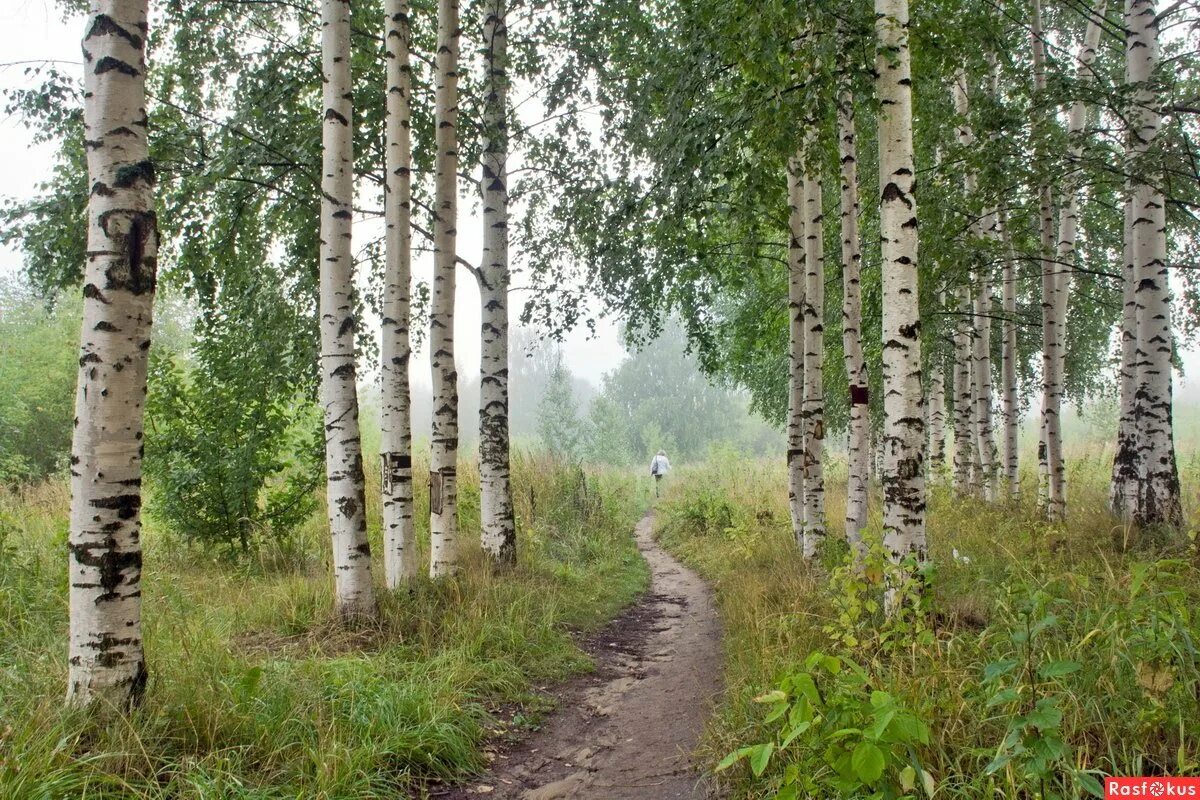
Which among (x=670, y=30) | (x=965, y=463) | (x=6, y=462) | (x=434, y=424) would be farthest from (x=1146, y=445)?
(x=6, y=462)

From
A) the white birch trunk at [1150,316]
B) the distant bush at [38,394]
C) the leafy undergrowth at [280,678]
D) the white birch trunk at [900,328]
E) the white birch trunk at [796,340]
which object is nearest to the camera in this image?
the leafy undergrowth at [280,678]

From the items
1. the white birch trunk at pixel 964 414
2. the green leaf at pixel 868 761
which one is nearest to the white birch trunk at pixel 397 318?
the green leaf at pixel 868 761

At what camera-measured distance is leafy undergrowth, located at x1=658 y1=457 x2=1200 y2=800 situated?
2.42 meters

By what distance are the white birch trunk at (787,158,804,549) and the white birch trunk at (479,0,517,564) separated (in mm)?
3584

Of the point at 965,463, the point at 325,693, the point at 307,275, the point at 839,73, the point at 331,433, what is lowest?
the point at 325,693

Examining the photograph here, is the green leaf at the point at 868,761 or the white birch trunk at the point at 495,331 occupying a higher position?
the white birch trunk at the point at 495,331

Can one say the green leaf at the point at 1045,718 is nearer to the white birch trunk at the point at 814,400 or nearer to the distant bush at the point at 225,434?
the white birch trunk at the point at 814,400

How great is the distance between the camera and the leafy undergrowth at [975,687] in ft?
7.94

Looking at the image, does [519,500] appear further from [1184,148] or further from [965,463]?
[1184,148]

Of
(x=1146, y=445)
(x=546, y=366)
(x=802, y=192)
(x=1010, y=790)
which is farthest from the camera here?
(x=546, y=366)

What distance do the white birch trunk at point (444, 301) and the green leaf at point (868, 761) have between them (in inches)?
214

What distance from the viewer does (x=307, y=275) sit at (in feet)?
26.5

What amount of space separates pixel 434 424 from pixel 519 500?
4071 millimetres

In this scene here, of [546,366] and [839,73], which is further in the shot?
[546,366]
